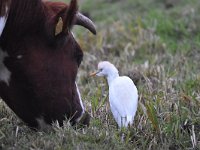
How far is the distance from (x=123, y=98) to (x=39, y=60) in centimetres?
77

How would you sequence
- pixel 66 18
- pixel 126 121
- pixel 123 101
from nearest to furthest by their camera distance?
1. pixel 66 18
2. pixel 126 121
3. pixel 123 101

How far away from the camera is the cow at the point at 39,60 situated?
4.30 metres

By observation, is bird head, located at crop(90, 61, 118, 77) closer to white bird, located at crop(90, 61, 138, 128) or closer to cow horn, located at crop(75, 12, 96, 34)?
white bird, located at crop(90, 61, 138, 128)

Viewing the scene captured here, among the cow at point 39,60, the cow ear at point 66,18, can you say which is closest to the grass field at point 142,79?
the cow at point 39,60

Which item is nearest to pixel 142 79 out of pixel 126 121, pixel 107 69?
pixel 107 69

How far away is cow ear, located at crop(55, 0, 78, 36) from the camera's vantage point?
426 centimetres

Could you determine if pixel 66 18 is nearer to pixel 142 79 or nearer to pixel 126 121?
pixel 126 121

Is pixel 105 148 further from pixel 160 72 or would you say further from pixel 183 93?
pixel 160 72

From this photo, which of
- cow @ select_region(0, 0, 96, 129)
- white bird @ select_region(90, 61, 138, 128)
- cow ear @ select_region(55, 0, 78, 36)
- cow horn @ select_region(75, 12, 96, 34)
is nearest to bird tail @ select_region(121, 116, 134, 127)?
white bird @ select_region(90, 61, 138, 128)

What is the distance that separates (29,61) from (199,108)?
57.8 inches

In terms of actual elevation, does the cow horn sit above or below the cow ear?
below

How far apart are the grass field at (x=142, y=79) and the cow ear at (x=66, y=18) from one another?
23.6 inches

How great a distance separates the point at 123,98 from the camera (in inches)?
193

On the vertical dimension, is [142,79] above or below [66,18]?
below
